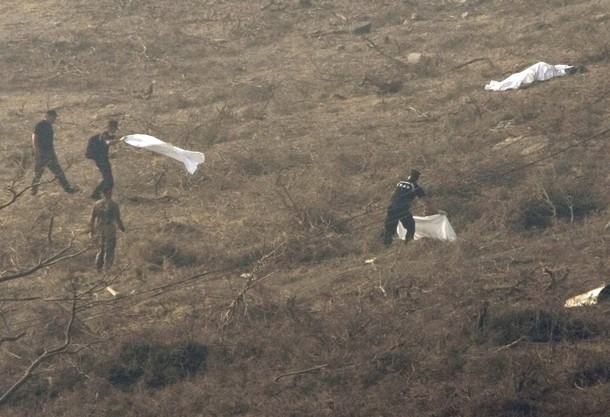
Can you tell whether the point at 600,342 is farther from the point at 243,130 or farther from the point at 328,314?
the point at 243,130

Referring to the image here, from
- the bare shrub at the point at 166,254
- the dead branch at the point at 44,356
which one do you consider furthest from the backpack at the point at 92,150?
the dead branch at the point at 44,356

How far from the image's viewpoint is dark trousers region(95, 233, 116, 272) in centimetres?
1291

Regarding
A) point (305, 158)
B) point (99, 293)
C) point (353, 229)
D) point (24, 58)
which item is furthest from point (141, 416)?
point (24, 58)

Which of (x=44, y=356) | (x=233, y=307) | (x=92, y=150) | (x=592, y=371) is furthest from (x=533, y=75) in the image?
(x=44, y=356)

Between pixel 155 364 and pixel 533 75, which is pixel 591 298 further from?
pixel 533 75

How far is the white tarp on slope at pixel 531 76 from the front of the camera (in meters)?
18.1

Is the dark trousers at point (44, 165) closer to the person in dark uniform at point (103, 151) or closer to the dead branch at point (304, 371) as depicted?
the person in dark uniform at point (103, 151)

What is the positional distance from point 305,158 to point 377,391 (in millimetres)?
7073

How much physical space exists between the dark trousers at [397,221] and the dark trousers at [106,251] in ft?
11.3

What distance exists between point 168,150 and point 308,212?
2713 millimetres

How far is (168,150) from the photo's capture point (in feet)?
50.8

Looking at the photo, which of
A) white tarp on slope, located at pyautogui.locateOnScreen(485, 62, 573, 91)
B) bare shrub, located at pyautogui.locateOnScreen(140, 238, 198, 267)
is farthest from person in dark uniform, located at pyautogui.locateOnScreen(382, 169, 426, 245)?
white tarp on slope, located at pyautogui.locateOnScreen(485, 62, 573, 91)

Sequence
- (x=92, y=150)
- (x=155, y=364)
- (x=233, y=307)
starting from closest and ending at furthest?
1. (x=155, y=364)
2. (x=233, y=307)
3. (x=92, y=150)

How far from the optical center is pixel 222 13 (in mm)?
24062
